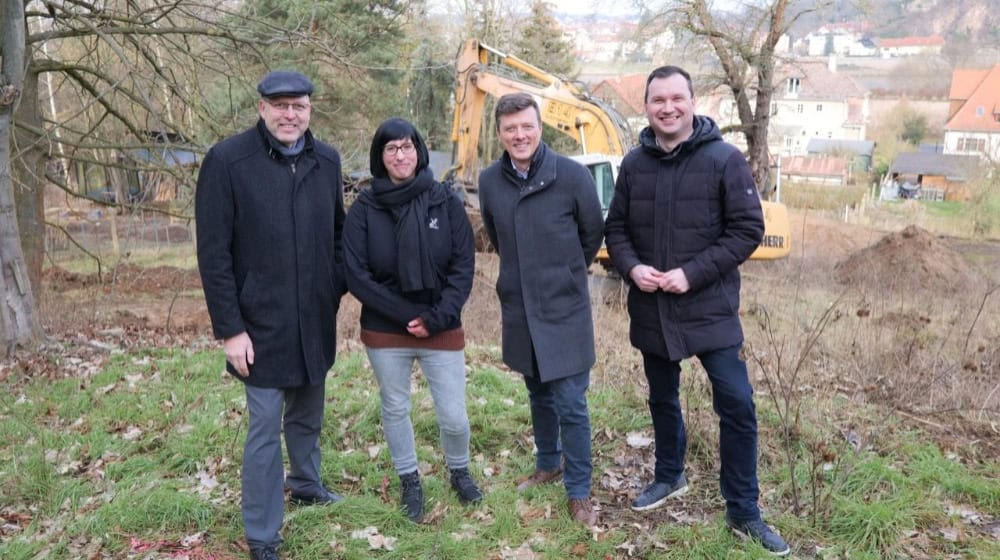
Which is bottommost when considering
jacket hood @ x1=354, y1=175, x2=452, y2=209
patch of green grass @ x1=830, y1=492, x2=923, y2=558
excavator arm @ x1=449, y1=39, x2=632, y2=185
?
patch of green grass @ x1=830, y1=492, x2=923, y2=558

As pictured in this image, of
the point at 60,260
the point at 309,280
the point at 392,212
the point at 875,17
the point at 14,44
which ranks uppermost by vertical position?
the point at 875,17

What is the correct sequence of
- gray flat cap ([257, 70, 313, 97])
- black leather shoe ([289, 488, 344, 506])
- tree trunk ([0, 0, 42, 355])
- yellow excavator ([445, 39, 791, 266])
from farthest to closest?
yellow excavator ([445, 39, 791, 266]) < tree trunk ([0, 0, 42, 355]) < black leather shoe ([289, 488, 344, 506]) < gray flat cap ([257, 70, 313, 97])

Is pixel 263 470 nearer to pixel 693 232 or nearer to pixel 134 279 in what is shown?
pixel 693 232

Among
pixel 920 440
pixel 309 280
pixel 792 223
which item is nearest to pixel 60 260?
pixel 309 280

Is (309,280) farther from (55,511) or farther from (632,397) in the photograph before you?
(632,397)

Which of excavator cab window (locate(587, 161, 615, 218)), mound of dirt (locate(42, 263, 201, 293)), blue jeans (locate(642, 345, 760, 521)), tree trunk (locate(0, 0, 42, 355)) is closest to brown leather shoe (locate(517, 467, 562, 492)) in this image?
Answer: blue jeans (locate(642, 345, 760, 521))

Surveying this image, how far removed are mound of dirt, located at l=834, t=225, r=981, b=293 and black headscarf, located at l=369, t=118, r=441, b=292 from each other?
1263 centimetres

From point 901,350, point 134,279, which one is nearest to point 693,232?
point 901,350

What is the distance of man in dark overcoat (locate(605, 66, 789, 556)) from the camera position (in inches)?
138

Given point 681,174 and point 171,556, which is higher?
point 681,174

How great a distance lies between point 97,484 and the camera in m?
4.34

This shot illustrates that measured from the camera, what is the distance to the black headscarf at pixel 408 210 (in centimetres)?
363

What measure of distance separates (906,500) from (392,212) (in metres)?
3.08

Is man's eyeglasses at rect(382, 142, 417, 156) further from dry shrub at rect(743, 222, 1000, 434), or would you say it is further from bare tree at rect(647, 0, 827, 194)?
bare tree at rect(647, 0, 827, 194)
